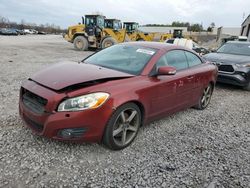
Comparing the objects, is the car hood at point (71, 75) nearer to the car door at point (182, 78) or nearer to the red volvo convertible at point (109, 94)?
the red volvo convertible at point (109, 94)

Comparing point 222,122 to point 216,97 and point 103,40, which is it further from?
point 103,40

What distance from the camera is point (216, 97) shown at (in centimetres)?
618

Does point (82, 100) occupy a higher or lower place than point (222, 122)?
higher

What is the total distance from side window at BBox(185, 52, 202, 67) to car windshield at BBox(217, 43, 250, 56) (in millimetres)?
3871

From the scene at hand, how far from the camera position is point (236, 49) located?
314 inches

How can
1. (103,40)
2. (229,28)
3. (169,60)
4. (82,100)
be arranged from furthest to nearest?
(229,28) < (103,40) < (169,60) < (82,100)

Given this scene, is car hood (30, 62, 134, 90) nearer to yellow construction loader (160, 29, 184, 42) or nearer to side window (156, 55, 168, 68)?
side window (156, 55, 168, 68)

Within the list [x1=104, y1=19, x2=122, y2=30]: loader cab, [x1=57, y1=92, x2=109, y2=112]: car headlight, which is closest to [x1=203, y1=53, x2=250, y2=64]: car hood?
[x1=57, y1=92, x2=109, y2=112]: car headlight

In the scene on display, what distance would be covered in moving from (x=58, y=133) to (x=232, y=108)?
433 cm

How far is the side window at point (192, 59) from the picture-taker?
14.6 feet

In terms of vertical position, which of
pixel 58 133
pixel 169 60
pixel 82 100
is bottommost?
pixel 58 133

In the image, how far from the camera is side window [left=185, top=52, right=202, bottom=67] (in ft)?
14.6

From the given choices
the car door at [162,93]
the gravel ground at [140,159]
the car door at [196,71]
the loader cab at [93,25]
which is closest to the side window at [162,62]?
the car door at [162,93]

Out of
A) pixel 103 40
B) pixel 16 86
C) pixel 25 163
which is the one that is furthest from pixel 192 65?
pixel 103 40
